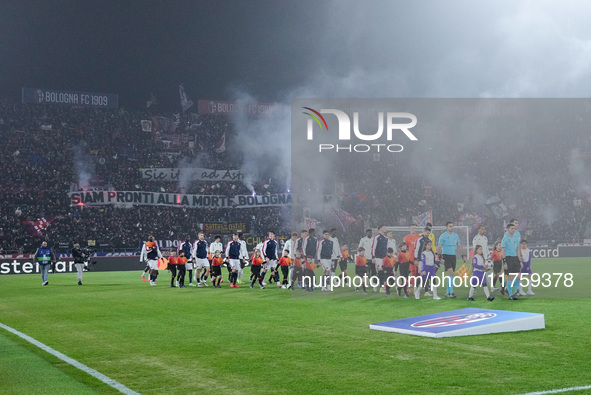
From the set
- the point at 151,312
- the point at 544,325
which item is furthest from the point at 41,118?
the point at 544,325

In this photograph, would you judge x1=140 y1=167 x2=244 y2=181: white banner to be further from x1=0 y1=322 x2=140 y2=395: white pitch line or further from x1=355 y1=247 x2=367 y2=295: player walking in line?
x1=0 y1=322 x2=140 y2=395: white pitch line

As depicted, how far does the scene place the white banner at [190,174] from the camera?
183 ft

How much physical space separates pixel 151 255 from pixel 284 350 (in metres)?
17.8

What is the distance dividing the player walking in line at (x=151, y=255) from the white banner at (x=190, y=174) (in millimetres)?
27420

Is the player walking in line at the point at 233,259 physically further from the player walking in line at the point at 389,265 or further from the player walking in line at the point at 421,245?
the player walking in line at the point at 421,245

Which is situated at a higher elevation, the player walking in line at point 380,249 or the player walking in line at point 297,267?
the player walking in line at point 380,249

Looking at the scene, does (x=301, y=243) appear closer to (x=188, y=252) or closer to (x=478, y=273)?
(x=188, y=252)

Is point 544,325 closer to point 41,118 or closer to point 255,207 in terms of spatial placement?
point 255,207

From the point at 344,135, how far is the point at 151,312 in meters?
8.51

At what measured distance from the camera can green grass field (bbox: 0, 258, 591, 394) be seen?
8.81m

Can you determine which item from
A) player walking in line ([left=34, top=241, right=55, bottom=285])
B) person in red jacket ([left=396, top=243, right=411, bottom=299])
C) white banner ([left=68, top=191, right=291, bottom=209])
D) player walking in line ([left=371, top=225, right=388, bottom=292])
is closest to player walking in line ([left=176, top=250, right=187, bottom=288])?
player walking in line ([left=34, top=241, right=55, bottom=285])

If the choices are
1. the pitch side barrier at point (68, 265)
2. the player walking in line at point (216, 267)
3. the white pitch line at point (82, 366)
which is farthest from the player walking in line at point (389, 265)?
the pitch side barrier at point (68, 265)

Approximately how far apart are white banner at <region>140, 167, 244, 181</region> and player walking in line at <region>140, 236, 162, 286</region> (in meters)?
27.4

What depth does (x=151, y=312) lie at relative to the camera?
18250mm
